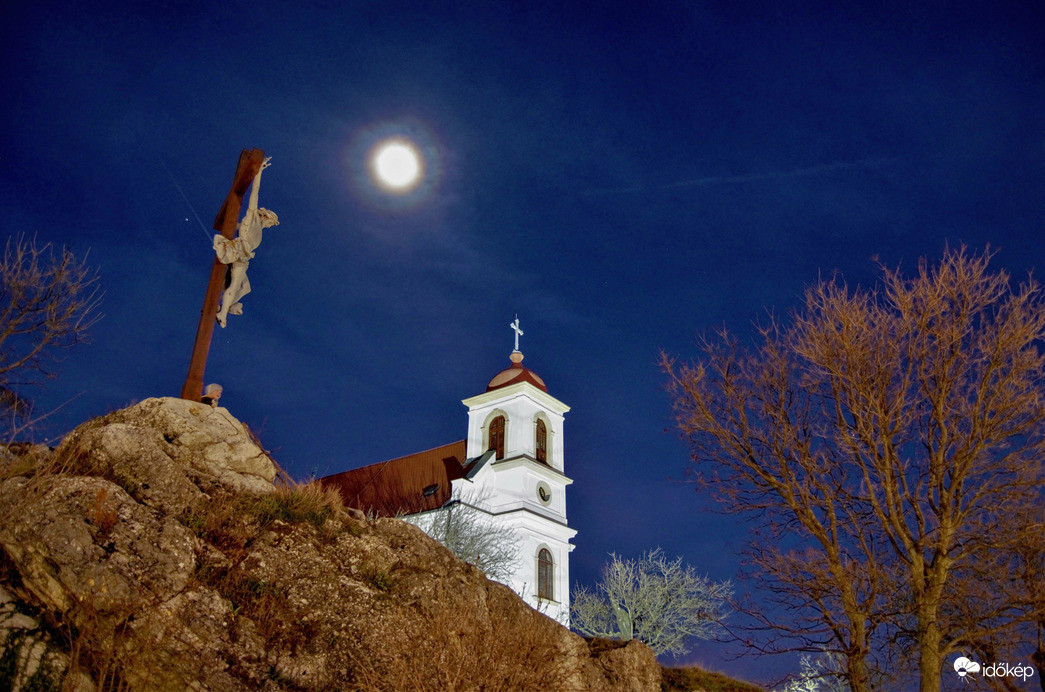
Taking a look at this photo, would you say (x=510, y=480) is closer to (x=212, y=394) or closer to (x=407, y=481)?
(x=407, y=481)

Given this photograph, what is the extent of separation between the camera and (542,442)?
4528 cm

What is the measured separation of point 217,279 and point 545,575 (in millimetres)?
30107

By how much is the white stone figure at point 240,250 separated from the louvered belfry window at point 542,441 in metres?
31.5

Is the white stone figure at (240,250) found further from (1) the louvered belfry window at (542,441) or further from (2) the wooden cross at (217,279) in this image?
(1) the louvered belfry window at (542,441)

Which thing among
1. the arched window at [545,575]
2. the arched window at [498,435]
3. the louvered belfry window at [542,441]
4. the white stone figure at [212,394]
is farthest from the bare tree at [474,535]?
the white stone figure at [212,394]

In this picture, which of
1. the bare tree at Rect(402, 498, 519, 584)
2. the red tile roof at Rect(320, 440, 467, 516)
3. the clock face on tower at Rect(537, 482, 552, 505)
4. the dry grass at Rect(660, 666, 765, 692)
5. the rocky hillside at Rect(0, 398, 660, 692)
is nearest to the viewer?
the rocky hillside at Rect(0, 398, 660, 692)

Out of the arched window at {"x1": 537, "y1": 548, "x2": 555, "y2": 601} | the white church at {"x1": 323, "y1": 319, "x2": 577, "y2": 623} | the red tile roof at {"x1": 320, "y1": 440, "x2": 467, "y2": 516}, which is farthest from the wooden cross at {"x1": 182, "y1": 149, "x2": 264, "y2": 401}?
the arched window at {"x1": 537, "y1": 548, "x2": 555, "y2": 601}

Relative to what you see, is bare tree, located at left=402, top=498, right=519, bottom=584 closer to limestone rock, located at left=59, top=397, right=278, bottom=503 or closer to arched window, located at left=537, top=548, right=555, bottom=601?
arched window, located at left=537, top=548, right=555, bottom=601

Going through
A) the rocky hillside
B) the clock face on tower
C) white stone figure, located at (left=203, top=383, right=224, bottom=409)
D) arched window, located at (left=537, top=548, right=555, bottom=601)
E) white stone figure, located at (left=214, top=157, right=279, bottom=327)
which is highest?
the clock face on tower

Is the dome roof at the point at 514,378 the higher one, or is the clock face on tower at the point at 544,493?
the dome roof at the point at 514,378

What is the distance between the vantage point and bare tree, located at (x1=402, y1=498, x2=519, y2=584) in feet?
96.7

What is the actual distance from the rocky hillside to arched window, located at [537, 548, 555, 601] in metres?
28.2

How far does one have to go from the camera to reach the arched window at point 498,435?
145ft

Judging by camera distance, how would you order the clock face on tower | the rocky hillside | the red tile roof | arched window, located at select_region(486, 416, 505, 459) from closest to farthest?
the rocky hillside < the red tile roof < the clock face on tower < arched window, located at select_region(486, 416, 505, 459)
